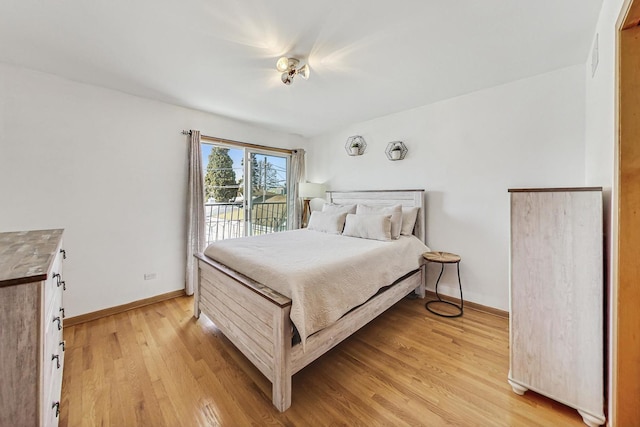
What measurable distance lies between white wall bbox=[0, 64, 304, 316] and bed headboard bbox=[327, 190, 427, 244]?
230 cm

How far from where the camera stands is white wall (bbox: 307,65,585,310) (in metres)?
2.29

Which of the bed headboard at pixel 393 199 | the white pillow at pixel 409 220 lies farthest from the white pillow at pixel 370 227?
the bed headboard at pixel 393 199

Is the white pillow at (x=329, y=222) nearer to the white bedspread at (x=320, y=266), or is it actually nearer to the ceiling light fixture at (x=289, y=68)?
the white bedspread at (x=320, y=266)

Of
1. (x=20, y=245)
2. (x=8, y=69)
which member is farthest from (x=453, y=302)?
(x=8, y=69)

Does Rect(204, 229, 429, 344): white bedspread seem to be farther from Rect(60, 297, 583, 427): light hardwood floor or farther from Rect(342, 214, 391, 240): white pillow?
Rect(60, 297, 583, 427): light hardwood floor

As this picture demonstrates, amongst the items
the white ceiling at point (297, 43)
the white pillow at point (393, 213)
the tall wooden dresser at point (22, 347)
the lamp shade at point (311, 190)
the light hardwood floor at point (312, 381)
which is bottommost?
the light hardwood floor at point (312, 381)

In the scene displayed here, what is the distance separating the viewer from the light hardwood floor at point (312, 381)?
1.45m

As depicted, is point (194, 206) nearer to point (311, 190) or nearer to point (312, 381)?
point (311, 190)

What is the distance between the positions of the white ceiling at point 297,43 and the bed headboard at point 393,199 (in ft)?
3.97

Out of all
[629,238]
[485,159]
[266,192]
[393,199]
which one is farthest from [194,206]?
[629,238]

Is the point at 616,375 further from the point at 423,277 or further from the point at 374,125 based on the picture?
the point at 374,125

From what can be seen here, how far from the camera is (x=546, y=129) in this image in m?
2.35

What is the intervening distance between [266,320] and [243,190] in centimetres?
275

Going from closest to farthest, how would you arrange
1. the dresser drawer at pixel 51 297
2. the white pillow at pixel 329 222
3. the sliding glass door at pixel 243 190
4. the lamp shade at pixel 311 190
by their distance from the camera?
the dresser drawer at pixel 51 297 < the white pillow at pixel 329 222 < the sliding glass door at pixel 243 190 < the lamp shade at pixel 311 190
